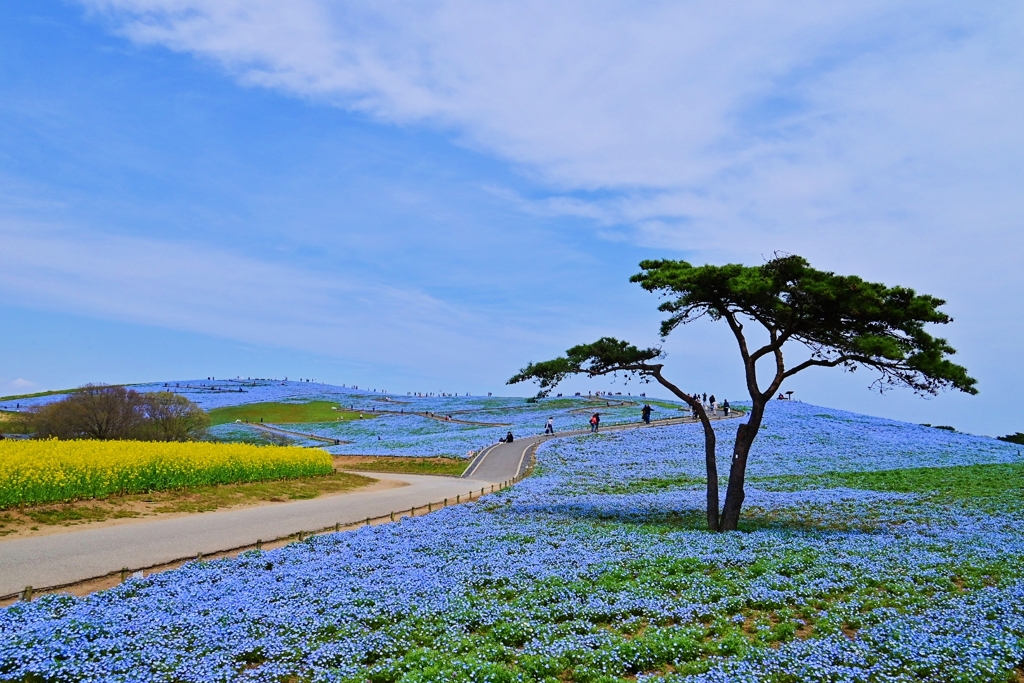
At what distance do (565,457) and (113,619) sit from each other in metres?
35.0

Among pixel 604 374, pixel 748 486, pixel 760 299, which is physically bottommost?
pixel 748 486

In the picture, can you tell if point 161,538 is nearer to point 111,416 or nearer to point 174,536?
point 174,536

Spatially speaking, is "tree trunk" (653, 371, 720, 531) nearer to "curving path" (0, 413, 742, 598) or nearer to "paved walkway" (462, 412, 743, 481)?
"curving path" (0, 413, 742, 598)

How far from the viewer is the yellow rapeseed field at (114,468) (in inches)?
840

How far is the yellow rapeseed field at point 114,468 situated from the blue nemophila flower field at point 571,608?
37.2 feet

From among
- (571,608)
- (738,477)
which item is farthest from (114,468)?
(738,477)

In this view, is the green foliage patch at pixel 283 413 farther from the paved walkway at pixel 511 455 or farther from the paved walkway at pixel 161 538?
the paved walkway at pixel 161 538

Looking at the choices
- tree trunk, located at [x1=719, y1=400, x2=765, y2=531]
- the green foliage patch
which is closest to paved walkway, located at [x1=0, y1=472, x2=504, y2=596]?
tree trunk, located at [x1=719, y1=400, x2=765, y2=531]

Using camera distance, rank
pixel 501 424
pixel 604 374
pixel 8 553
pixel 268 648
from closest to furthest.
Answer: pixel 268 648 < pixel 8 553 < pixel 604 374 < pixel 501 424

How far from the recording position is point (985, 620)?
9656 mm

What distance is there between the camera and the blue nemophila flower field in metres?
8.22

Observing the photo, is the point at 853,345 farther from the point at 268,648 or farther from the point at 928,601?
the point at 268,648

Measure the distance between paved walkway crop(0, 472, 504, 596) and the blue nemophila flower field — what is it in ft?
8.38

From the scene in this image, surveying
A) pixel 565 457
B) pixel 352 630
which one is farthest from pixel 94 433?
pixel 352 630
